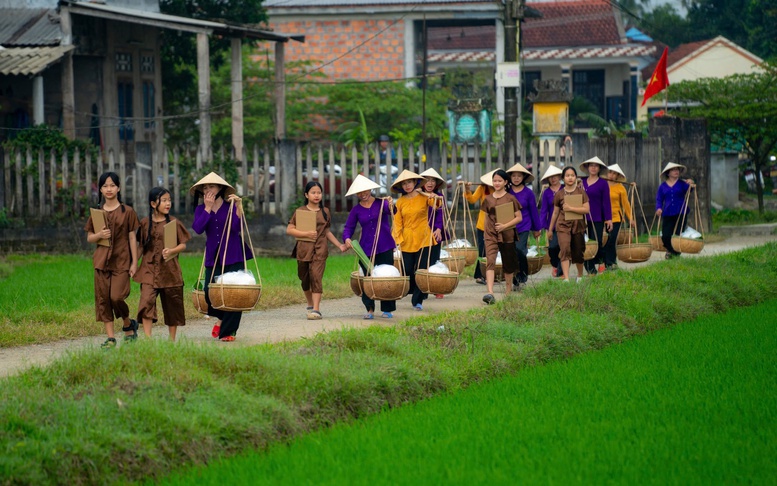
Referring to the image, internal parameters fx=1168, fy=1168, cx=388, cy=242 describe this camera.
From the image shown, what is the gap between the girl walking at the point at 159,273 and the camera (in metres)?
10.9

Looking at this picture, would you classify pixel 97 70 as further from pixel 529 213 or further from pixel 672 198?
pixel 672 198

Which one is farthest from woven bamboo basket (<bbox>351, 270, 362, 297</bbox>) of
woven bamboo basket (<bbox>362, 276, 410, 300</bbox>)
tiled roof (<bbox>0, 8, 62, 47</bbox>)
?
tiled roof (<bbox>0, 8, 62, 47</bbox>)

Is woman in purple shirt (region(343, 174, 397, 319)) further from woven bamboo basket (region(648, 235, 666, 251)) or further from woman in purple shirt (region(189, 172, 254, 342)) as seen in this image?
woven bamboo basket (region(648, 235, 666, 251))

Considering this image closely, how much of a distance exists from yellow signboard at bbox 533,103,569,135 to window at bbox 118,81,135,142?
28.7 ft

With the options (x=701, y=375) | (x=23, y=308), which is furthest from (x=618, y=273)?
(x=23, y=308)

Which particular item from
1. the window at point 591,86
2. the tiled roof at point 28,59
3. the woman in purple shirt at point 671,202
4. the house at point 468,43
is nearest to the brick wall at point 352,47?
the house at point 468,43

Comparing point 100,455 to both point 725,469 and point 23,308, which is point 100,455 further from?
point 23,308

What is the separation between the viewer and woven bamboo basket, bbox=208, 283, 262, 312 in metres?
10.8

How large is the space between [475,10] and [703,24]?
69.9 feet

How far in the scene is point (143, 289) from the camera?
10938mm

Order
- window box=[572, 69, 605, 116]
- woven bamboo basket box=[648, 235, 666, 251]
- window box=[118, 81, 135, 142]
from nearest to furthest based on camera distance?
woven bamboo basket box=[648, 235, 666, 251] → window box=[118, 81, 135, 142] → window box=[572, 69, 605, 116]

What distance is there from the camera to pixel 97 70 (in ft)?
80.2

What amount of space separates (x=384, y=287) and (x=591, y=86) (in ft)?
117

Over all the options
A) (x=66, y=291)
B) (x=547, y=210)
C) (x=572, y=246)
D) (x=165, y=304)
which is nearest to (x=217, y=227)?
(x=165, y=304)
